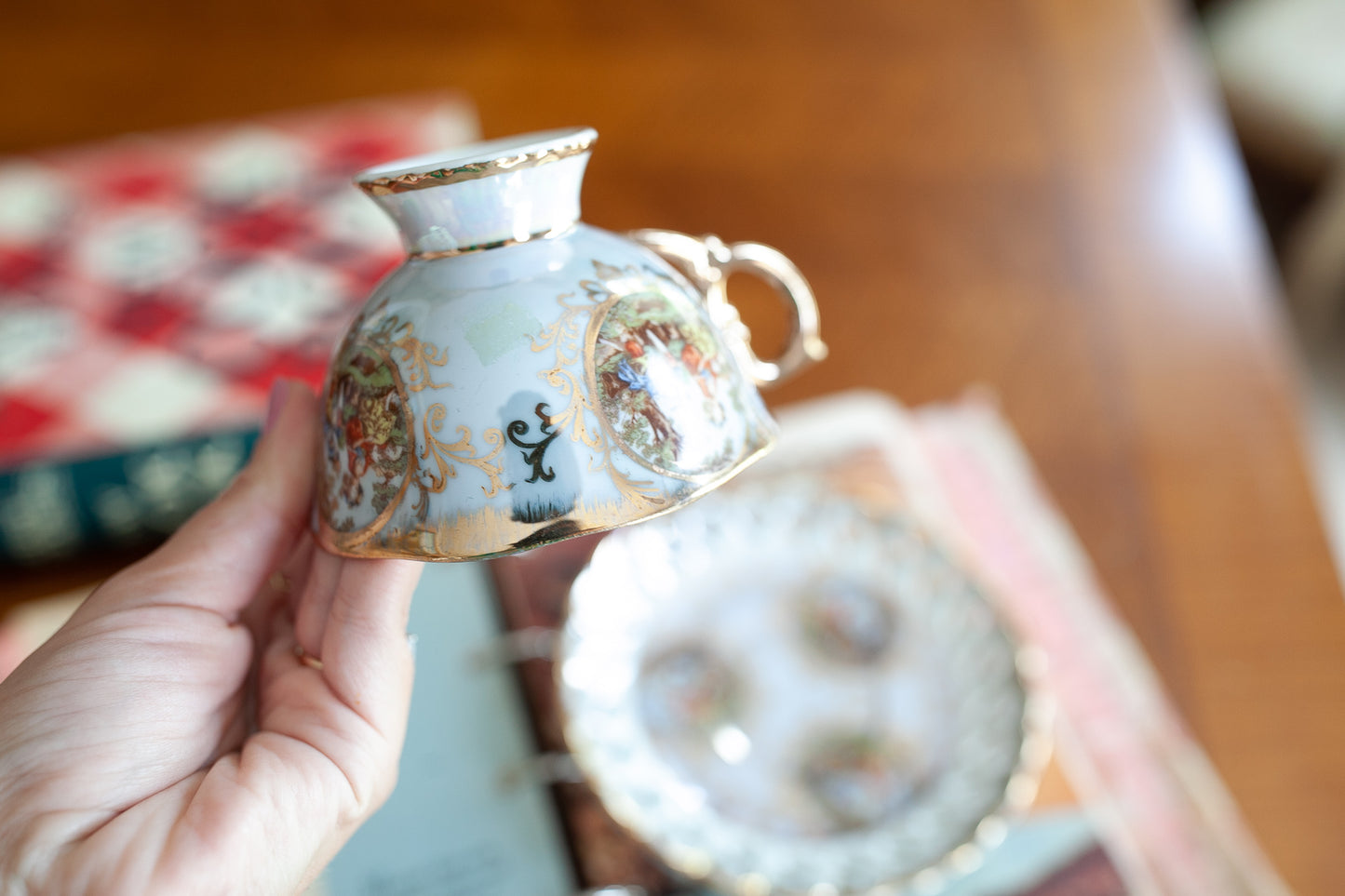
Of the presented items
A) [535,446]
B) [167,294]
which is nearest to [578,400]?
[535,446]

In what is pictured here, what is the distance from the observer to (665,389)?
0.50 m

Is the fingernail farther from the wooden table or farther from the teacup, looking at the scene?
the wooden table

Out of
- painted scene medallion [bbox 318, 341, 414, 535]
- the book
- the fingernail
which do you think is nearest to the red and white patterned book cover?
the book

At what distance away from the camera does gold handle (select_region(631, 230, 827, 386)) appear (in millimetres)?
587

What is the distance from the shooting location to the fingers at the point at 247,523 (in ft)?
1.91

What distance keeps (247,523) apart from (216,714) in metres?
0.11

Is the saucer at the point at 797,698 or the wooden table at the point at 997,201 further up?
the wooden table at the point at 997,201

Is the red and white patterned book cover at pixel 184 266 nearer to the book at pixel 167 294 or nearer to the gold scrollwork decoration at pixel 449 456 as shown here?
the book at pixel 167 294

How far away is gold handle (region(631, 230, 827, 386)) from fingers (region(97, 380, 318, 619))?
231 millimetres

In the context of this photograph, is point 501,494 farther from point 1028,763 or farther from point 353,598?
point 1028,763

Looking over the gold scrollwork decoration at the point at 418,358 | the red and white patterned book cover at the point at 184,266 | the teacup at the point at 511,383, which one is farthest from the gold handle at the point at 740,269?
the red and white patterned book cover at the point at 184,266

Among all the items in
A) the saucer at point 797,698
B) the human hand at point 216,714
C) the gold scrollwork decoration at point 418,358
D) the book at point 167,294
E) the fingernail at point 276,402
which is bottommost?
the saucer at point 797,698

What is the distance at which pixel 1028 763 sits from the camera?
68 cm

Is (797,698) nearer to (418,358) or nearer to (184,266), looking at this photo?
(418,358)
